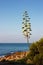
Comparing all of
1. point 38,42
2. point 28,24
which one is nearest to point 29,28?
point 28,24

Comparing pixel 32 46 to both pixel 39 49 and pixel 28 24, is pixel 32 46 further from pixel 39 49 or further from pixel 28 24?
pixel 28 24

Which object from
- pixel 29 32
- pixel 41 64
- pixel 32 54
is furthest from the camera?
pixel 29 32

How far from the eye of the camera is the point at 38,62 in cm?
2730

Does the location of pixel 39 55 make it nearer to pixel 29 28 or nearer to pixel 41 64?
pixel 41 64

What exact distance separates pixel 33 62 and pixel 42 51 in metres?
1.23

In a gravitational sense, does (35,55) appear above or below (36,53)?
below

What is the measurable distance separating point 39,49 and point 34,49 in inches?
26.6

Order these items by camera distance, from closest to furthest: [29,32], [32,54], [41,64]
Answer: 1. [41,64]
2. [32,54]
3. [29,32]

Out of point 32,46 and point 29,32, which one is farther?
point 29,32

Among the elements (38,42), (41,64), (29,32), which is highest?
(29,32)

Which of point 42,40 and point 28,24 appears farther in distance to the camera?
point 28,24

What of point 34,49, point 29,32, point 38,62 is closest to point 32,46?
point 34,49

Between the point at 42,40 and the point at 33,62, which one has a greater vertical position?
the point at 42,40

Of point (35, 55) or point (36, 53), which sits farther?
point (36, 53)
